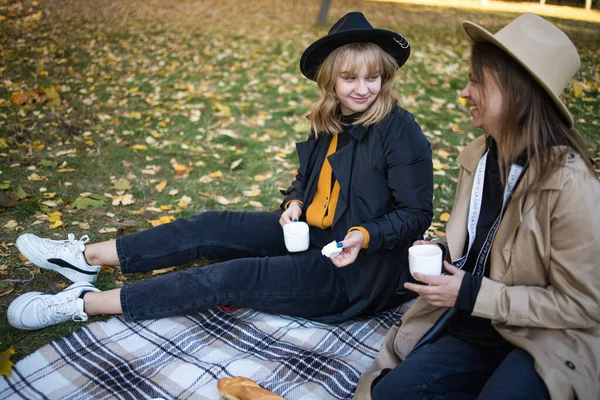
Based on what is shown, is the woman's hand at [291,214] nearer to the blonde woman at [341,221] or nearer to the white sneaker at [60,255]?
the blonde woman at [341,221]

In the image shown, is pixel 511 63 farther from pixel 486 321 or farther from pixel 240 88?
pixel 240 88

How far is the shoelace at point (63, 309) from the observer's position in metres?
2.93

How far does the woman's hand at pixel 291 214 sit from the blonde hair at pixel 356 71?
49cm

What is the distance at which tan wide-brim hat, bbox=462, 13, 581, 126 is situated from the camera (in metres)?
1.97

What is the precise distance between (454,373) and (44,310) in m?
2.13

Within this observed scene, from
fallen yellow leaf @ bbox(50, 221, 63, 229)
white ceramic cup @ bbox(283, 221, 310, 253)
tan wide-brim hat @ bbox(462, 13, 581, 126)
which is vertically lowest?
fallen yellow leaf @ bbox(50, 221, 63, 229)

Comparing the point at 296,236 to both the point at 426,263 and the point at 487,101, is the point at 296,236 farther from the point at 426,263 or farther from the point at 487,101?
the point at 487,101

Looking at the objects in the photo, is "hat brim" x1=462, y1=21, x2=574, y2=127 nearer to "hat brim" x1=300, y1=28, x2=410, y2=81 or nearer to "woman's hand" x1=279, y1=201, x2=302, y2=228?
"hat brim" x1=300, y1=28, x2=410, y2=81

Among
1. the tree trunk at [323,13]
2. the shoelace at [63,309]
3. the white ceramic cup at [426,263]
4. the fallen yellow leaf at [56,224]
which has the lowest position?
the shoelace at [63,309]

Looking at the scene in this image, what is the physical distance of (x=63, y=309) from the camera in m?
2.96

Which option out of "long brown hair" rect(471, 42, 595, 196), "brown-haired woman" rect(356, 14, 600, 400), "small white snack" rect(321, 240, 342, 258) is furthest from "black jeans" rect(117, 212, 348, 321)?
"long brown hair" rect(471, 42, 595, 196)

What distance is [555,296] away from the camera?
2010 mm

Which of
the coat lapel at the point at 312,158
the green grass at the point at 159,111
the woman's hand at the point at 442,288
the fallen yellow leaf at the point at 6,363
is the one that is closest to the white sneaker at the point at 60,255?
the green grass at the point at 159,111

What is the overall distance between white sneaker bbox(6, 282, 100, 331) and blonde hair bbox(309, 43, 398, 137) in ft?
5.63
